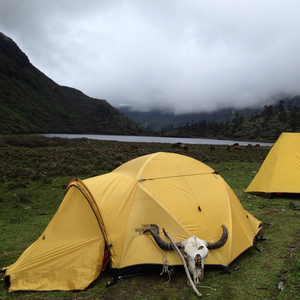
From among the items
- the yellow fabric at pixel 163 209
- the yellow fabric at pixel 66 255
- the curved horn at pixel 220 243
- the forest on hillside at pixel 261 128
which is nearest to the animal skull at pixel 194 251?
the curved horn at pixel 220 243

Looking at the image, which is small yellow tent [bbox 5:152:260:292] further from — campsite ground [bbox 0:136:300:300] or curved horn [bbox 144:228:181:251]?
campsite ground [bbox 0:136:300:300]

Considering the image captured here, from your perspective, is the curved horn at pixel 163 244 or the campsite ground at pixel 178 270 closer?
the campsite ground at pixel 178 270

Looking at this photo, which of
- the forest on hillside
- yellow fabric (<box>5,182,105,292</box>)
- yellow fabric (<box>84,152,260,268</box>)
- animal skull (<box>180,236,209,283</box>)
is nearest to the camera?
animal skull (<box>180,236,209,283</box>)

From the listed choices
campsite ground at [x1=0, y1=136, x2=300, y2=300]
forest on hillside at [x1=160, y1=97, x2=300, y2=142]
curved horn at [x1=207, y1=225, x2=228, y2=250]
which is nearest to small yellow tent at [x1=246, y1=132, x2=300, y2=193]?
campsite ground at [x1=0, y1=136, x2=300, y2=300]

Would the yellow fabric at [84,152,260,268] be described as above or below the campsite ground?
above

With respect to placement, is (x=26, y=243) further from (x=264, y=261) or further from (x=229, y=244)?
(x=264, y=261)

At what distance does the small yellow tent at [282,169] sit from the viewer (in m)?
12.1

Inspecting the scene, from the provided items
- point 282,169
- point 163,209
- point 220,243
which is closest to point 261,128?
point 282,169

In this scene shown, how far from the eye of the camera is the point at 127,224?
19.6 ft

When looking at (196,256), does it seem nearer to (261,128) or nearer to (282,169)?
(282,169)

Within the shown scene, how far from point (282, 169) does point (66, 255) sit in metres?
11.5

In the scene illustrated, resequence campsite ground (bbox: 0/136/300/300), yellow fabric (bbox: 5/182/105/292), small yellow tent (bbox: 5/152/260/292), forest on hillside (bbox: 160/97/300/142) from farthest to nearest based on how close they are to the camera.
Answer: forest on hillside (bbox: 160/97/300/142), small yellow tent (bbox: 5/152/260/292), yellow fabric (bbox: 5/182/105/292), campsite ground (bbox: 0/136/300/300)

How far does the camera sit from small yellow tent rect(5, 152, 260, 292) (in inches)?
220

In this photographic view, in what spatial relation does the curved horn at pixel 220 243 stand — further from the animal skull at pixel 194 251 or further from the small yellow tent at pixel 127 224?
the small yellow tent at pixel 127 224
